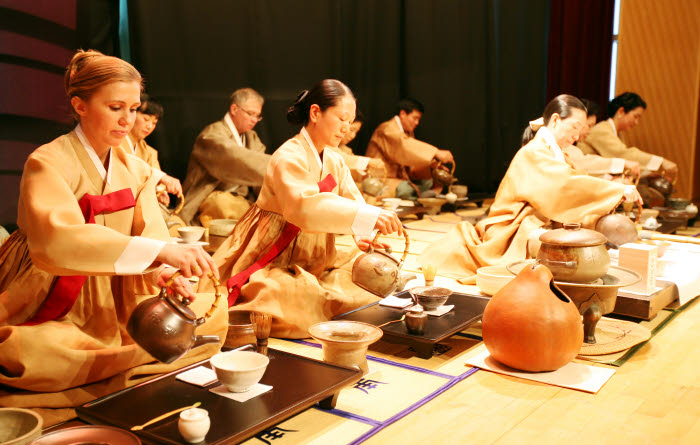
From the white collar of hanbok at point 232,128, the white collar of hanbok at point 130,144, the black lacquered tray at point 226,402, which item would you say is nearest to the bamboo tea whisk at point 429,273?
the black lacquered tray at point 226,402

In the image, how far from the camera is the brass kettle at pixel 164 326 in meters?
2.09

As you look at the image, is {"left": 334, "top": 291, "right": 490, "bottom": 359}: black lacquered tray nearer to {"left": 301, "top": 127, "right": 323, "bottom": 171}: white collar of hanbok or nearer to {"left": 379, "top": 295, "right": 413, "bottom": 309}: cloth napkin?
{"left": 379, "top": 295, "right": 413, "bottom": 309}: cloth napkin

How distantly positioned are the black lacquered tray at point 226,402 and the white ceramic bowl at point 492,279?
4.83ft

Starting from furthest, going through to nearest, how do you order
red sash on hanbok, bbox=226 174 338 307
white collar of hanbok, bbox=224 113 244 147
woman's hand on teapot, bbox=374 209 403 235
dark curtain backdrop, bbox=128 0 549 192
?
dark curtain backdrop, bbox=128 0 549 192
white collar of hanbok, bbox=224 113 244 147
red sash on hanbok, bbox=226 174 338 307
woman's hand on teapot, bbox=374 209 403 235

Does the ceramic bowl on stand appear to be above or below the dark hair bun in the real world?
below

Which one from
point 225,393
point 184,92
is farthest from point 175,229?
point 225,393

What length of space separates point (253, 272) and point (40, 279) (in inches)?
42.2

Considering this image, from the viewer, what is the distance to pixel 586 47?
9.23 meters

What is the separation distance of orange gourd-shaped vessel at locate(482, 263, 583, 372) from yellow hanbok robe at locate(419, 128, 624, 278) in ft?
5.40

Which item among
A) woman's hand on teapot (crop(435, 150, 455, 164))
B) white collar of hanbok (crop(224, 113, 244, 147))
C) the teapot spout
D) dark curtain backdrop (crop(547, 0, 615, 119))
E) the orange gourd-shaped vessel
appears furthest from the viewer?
dark curtain backdrop (crop(547, 0, 615, 119))

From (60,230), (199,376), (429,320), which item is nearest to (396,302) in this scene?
(429,320)

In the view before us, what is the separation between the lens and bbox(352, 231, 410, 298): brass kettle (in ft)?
9.53

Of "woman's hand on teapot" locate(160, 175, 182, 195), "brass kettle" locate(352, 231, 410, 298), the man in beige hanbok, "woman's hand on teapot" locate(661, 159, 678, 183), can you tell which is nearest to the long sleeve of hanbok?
"brass kettle" locate(352, 231, 410, 298)

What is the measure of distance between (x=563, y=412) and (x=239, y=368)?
1074 mm
